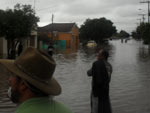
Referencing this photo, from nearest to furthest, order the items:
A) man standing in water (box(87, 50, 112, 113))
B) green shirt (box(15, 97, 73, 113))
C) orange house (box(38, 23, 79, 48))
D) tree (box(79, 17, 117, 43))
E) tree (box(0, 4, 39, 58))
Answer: green shirt (box(15, 97, 73, 113)) → man standing in water (box(87, 50, 112, 113)) → tree (box(0, 4, 39, 58)) → orange house (box(38, 23, 79, 48)) → tree (box(79, 17, 117, 43))

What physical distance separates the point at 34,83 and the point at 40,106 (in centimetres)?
15

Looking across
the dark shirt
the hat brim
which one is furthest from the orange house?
the hat brim

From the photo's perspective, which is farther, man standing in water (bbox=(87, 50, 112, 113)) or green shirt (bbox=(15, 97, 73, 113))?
man standing in water (bbox=(87, 50, 112, 113))

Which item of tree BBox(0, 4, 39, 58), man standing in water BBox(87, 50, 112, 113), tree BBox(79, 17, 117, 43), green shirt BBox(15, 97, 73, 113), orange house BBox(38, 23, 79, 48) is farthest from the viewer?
tree BBox(79, 17, 117, 43)

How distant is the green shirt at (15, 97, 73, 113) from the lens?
5.95 ft

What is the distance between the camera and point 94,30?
87500 millimetres

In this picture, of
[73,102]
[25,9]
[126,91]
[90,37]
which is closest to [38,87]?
[73,102]

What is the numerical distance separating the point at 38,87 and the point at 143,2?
213 feet

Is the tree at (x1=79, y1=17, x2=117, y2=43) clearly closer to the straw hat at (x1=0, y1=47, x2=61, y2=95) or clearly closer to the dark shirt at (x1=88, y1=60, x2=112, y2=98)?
the dark shirt at (x1=88, y1=60, x2=112, y2=98)

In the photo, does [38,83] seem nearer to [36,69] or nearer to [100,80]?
[36,69]

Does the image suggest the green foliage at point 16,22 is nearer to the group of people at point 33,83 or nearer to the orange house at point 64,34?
the group of people at point 33,83

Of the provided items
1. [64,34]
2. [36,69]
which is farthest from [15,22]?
[64,34]

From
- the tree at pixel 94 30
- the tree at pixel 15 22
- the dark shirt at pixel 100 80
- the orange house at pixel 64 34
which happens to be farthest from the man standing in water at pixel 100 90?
the tree at pixel 94 30

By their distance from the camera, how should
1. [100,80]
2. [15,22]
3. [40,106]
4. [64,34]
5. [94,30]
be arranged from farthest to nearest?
1. [94,30]
2. [64,34]
3. [15,22]
4. [100,80]
5. [40,106]
